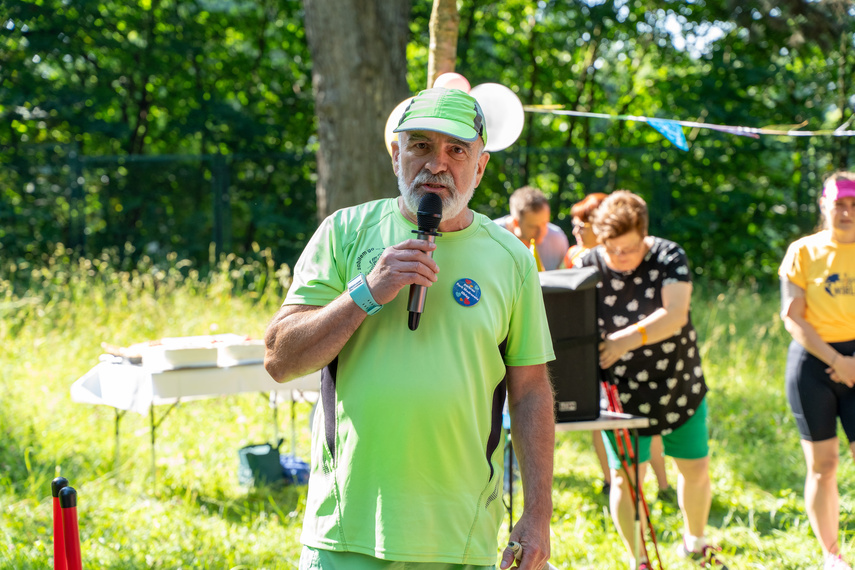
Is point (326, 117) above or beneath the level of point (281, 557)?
above

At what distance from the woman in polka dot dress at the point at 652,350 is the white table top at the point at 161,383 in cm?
212

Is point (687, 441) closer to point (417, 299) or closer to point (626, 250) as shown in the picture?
point (626, 250)

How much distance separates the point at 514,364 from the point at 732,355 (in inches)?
279

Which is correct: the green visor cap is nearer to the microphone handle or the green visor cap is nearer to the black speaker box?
the microphone handle

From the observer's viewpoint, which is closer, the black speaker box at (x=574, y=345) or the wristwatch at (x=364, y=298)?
the wristwatch at (x=364, y=298)

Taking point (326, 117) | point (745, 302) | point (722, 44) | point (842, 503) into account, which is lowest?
point (842, 503)

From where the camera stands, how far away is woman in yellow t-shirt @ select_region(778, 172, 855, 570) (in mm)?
4074

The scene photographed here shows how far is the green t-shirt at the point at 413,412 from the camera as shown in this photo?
198cm

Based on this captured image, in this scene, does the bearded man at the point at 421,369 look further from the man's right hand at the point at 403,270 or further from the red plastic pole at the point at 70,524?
the red plastic pole at the point at 70,524

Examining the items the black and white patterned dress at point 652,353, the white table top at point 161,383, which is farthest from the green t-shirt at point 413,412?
the white table top at point 161,383

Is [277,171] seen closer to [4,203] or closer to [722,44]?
[4,203]

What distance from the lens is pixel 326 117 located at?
7.63 m

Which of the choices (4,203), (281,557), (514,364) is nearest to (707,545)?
(281,557)

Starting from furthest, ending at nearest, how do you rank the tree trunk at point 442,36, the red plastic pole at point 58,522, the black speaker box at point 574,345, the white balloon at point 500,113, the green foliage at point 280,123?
the green foliage at point 280,123
the tree trunk at point 442,36
the black speaker box at point 574,345
the white balloon at point 500,113
the red plastic pole at point 58,522
